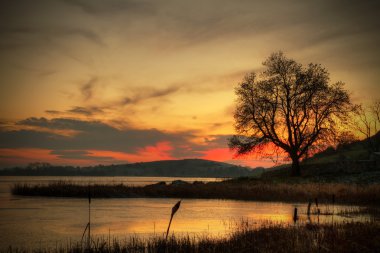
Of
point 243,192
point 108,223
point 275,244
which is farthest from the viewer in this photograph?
point 243,192

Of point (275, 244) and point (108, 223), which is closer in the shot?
point (275, 244)

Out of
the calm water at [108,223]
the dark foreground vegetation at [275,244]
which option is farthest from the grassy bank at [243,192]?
the dark foreground vegetation at [275,244]

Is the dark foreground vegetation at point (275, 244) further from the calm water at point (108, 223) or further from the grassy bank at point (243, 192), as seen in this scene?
the grassy bank at point (243, 192)

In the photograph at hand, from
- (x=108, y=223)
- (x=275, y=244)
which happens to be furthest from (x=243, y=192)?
(x=275, y=244)

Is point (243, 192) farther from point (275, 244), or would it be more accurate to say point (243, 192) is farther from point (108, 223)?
point (275, 244)

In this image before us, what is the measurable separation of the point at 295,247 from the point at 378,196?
21.1m

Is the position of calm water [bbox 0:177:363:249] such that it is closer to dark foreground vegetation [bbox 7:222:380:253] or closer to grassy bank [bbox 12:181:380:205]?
dark foreground vegetation [bbox 7:222:380:253]

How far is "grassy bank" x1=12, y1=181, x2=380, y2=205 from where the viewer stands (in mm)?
31500

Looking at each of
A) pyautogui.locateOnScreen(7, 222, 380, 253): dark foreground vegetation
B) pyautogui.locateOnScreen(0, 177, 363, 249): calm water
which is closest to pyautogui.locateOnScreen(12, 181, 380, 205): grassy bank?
pyautogui.locateOnScreen(0, 177, 363, 249): calm water

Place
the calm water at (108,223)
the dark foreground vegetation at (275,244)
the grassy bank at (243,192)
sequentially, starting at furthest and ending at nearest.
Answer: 1. the grassy bank at (243,192)
2. the calm water at (108,223)
3. the dark foreground vegetation at (275,244)

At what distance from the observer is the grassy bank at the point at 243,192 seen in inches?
1240

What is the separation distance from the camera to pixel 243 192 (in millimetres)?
38375

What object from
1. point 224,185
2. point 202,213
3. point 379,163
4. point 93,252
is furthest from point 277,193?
point 93,252

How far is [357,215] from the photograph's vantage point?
2180cm
